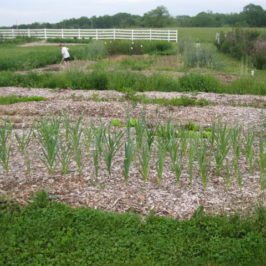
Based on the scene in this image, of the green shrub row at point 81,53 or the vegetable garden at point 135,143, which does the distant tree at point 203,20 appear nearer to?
the green shrub row at point 81,53

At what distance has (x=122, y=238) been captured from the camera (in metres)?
4.02

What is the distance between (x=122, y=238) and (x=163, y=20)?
235ft

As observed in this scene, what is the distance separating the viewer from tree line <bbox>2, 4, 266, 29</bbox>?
204ft

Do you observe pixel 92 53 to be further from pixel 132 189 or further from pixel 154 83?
pixel 132 189

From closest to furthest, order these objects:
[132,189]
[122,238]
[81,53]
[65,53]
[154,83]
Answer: [122,238] → [132,189] → [154,83] → [65,53] → [81,53]

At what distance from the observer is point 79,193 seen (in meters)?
4.86

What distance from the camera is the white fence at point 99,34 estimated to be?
109 ft

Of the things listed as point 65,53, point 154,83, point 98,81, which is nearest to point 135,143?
point 154,83

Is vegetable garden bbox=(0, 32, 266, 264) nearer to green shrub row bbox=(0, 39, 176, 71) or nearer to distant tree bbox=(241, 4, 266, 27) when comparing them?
green shrub row bbox=(0, 39, 176, 71)

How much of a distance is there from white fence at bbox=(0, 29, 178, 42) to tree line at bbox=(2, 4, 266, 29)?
2181 centimetres

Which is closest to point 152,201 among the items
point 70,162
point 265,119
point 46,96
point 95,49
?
point 70,162

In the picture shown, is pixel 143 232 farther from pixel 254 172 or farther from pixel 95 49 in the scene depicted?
pixel 95 49

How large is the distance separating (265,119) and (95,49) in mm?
14319

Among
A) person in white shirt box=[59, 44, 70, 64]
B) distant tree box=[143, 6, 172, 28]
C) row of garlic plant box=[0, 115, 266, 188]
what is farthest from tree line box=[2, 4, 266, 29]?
row of garlic plant box=[0, 115, 266, 188]
